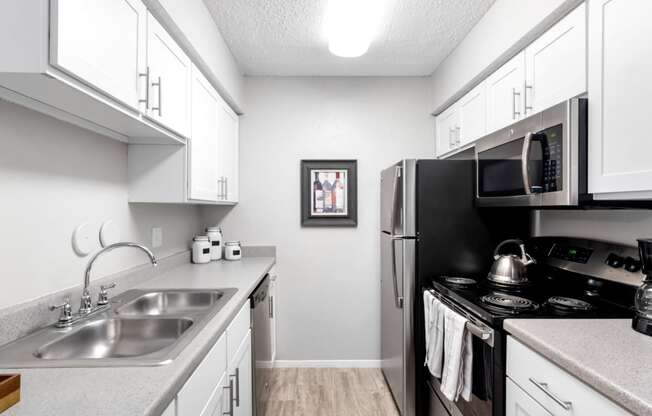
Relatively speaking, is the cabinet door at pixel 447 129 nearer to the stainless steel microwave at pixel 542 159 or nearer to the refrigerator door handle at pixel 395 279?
the stainless steel microwave at pixel 542 159

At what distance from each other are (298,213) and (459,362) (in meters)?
1.77

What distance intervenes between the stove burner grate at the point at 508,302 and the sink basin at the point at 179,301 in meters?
1.27

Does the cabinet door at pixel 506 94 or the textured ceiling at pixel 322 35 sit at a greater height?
the textured ceiling at pixel 322 35

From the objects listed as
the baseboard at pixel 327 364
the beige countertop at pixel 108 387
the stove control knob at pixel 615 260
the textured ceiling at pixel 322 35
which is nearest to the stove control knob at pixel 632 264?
the stove control knob at pixel 615 260

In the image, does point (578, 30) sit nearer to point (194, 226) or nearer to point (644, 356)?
point (644, 356)

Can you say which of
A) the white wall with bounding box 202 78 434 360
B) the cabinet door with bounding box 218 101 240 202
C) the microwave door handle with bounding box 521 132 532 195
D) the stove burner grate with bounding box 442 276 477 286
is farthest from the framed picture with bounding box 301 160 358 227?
the microwave door handle with bounding box 521 132 532 195

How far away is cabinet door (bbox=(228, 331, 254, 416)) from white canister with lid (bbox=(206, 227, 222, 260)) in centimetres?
110

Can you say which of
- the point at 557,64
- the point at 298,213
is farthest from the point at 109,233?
the point at 557,64

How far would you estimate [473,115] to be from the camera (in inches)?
89.0

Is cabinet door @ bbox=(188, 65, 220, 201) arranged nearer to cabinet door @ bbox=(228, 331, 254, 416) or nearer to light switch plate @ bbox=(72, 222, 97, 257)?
light switch plate @ bbox=(72, 222, 97, 257)

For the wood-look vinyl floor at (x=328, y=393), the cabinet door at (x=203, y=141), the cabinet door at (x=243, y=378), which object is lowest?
the wood-look vinyl floor at (x=328, y=393)

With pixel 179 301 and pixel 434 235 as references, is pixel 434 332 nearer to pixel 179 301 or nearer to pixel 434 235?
pixel 434 235

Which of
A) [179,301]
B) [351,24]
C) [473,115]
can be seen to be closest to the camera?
[179,301]

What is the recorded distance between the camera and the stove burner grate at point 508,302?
1389 millimetres
